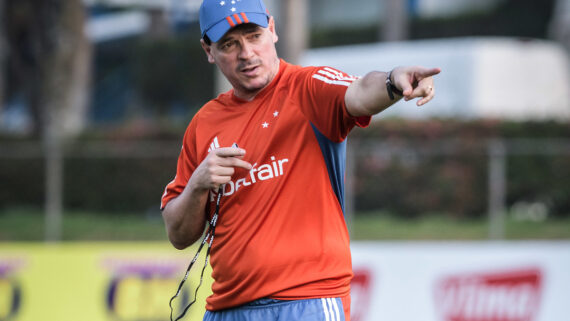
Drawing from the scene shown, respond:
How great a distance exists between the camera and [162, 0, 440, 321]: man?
10.7 feet

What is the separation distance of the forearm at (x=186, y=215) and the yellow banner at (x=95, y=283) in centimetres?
423

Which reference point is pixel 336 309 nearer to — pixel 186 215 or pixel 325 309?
pixel 325 309

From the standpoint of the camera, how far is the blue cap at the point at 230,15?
130 inches

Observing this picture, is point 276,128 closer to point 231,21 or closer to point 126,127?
point 231,21

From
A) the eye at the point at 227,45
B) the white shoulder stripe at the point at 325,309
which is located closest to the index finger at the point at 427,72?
the eye at the point at 227,45

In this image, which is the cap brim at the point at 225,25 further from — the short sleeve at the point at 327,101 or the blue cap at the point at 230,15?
the short sleeve at the point at 327,101

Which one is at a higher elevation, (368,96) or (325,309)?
(368,96)

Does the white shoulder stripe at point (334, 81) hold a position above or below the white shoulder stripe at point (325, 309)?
above

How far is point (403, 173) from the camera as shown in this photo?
41.8 ft

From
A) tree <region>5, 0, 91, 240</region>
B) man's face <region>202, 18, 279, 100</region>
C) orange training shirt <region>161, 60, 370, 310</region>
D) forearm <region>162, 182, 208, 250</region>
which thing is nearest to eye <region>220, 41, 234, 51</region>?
man's face <region>202, 18, 279, 100</region>

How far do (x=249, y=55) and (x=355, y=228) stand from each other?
30.6ft

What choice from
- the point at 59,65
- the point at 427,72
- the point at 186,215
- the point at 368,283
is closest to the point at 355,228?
the point at 368,283

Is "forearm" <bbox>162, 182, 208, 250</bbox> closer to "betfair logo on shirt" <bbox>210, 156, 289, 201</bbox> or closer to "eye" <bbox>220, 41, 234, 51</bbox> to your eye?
"betfair logo on shirt" <bbox>210, 156, 289, 201</bbox>

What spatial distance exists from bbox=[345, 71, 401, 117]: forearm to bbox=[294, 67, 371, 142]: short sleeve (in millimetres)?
42
